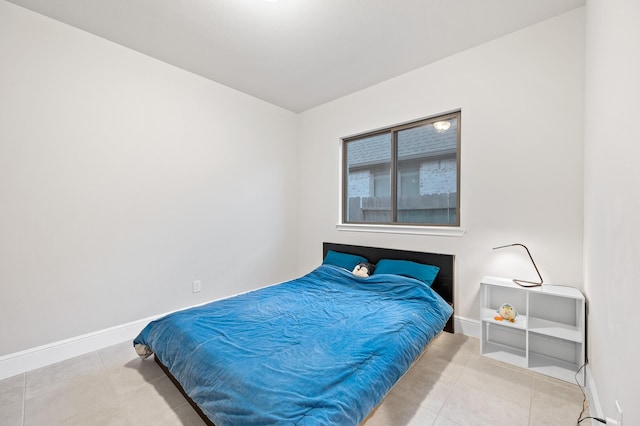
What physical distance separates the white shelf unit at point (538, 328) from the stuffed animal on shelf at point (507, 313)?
37 millimetres

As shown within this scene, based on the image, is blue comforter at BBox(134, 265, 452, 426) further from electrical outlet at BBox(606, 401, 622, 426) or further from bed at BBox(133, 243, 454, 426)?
electrical outlet at BBox(606, 401, 622, 426)

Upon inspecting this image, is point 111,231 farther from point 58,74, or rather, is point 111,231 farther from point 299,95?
point 299,95

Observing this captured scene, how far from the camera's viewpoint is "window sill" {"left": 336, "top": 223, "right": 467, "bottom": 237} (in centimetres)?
264

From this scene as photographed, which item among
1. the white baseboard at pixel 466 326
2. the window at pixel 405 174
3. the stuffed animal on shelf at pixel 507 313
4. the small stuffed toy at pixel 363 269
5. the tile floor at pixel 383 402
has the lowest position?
the tile floor at pixel 383 402

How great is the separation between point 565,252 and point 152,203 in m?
3.63

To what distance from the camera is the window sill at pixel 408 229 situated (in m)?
2.64

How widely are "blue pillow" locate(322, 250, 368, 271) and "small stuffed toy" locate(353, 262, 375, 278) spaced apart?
4.5 inches

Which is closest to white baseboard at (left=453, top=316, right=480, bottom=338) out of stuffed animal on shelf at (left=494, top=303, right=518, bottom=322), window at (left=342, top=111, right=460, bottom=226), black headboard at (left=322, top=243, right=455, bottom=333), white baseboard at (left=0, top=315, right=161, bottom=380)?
black headboard at (left=322, top=243, right=455, bottom=333)

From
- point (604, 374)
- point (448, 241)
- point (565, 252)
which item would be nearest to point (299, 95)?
point (448, 241)

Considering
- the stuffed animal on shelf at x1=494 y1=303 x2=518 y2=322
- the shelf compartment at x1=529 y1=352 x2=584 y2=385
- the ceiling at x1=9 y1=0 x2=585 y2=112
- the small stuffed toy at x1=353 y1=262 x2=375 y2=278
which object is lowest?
the shelf compartment at x1=529 y1=352 x2=584 y2=385

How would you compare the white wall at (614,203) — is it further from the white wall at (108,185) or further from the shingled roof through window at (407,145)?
the white wall at (108,185)

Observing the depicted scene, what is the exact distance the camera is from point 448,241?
2670mm

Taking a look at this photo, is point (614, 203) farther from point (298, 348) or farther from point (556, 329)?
point (298, 348)

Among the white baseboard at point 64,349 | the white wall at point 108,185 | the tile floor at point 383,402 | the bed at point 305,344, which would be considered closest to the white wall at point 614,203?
the tile floor at point 383,402
